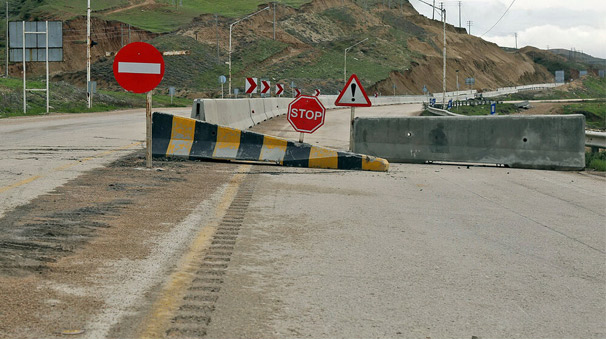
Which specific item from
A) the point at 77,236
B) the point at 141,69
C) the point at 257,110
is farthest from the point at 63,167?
the point at 257,110

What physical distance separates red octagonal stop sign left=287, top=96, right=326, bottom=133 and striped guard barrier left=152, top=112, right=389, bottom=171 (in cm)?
153

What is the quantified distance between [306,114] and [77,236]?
30.3 feet

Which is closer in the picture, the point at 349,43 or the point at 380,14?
the point at 349,43

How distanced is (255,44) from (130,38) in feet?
59.3

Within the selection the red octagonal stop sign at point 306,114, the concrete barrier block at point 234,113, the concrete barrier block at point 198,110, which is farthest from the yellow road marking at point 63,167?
the concrete barrier block at point 234,113

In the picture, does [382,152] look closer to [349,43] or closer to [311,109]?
[311,109]

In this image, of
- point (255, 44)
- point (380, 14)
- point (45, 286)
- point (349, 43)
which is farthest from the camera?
point (380, 14)

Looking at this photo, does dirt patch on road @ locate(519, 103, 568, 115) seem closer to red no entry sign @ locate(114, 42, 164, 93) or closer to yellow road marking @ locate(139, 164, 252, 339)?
red no entry sign @ locate(114, 42, 164, 93)

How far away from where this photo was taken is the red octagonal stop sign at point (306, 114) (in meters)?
15.6

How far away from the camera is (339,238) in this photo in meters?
7.32

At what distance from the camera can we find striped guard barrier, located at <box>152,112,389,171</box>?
46.0 feet

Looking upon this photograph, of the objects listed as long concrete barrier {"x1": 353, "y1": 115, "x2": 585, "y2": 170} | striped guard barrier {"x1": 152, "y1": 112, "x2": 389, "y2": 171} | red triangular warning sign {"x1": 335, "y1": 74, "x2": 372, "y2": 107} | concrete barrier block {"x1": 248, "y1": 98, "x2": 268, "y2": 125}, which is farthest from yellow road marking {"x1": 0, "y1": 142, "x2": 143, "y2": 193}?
concrete barrier block {"x1": 248, "y1": 98, "x2": 268, "y2": 125}

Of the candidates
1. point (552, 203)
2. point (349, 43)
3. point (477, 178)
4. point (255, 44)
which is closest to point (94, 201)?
point (552, 203)

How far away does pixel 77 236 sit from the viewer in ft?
22.1
